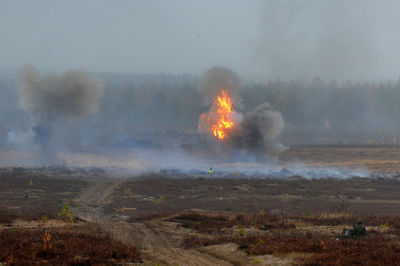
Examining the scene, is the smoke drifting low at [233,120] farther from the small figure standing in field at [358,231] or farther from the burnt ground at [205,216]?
the small figure standing in field at [358,231]

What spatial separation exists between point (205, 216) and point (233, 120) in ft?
167

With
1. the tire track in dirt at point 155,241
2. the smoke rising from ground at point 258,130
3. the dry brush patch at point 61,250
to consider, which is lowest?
the tire track in dirt at point 155,241

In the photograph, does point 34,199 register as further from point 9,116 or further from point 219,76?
point 9,116

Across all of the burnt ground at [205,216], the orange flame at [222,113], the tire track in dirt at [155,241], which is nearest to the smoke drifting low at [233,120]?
the orange flame at [222,113]

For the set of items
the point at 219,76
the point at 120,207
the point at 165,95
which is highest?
the point at 165,95

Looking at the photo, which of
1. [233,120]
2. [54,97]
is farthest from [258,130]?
[54,97]

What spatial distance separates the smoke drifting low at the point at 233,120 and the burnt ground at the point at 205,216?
44.4 feet

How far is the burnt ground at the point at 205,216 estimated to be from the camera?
17703 mm

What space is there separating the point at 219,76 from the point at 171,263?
210 feet

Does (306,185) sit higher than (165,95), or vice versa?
(165,95)

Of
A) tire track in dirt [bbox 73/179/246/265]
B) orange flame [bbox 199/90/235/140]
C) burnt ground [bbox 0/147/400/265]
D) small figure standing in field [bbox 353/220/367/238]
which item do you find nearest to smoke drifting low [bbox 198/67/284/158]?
orange flame [bbox 199/90/235/140]

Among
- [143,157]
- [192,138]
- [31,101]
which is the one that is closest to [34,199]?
[31,101]

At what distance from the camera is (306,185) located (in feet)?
202

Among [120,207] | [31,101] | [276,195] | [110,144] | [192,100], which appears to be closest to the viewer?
[120,207]
